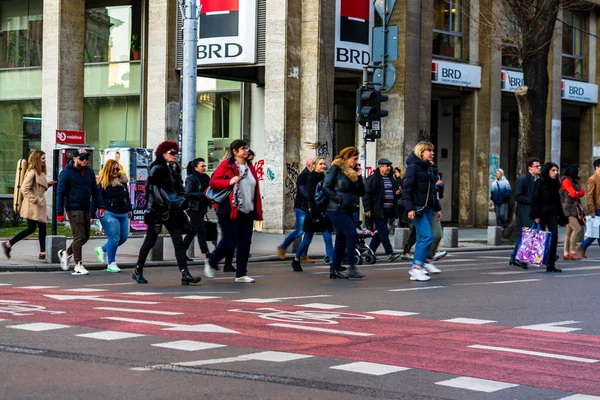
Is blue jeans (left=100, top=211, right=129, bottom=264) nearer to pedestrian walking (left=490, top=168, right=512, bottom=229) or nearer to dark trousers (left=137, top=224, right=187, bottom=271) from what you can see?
dark trousers (left=137, top=224, right=187, bottom=271)

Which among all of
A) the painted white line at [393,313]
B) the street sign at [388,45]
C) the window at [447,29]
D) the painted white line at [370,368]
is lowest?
the painted white line at [393,313]

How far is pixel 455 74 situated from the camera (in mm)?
33688

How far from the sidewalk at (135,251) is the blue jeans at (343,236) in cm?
374

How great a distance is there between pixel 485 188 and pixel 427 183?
66.4ft

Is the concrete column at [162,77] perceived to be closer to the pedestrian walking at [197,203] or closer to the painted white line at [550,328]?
the pedestrian walking at [197,203]

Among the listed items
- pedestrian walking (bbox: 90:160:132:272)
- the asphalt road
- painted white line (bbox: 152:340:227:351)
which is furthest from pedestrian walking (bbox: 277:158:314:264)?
painted white line (bbox: 152:340:227:351)

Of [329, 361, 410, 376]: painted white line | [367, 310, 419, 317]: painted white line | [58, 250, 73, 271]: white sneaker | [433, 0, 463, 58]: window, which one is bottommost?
[367, 310, 419, 317]: painted white line

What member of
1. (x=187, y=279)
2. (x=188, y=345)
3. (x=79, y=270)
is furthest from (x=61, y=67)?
(x=188, y=345)

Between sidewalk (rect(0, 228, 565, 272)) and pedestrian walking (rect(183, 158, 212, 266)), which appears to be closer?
sidewalk (rect(0, 228, 565, 272))

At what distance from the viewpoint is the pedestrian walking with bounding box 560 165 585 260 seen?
798 inches

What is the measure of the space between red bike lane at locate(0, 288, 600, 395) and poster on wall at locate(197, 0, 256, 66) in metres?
18.1

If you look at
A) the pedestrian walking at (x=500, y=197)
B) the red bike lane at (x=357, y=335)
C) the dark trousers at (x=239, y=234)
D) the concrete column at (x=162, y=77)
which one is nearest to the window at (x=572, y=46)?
the pedestrian walking at (x=500, y=197)

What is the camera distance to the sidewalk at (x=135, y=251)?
16625 mm

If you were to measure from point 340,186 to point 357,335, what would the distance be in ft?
20.7
